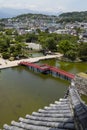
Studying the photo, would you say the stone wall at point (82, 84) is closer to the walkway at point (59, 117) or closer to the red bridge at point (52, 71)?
the red bridge at point (52, 71)

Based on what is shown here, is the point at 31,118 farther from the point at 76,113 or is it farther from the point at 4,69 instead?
the point at 4,69

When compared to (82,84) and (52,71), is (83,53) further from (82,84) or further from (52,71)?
(82,84)

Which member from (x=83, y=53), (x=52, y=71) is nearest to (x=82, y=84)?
(x=52, y=71)

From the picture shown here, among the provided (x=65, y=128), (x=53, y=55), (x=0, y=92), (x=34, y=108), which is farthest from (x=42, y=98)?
(x=53, y=55)

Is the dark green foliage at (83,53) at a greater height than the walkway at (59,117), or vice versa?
the walkway at (59,117)

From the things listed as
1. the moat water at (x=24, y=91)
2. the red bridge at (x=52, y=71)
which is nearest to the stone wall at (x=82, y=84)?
the moat water at (x=24, y=91)

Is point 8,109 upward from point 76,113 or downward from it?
downward

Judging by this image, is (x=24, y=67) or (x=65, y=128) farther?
(x=24, y=67)

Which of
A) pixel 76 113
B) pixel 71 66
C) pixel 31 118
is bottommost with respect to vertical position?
pixel 71 66
